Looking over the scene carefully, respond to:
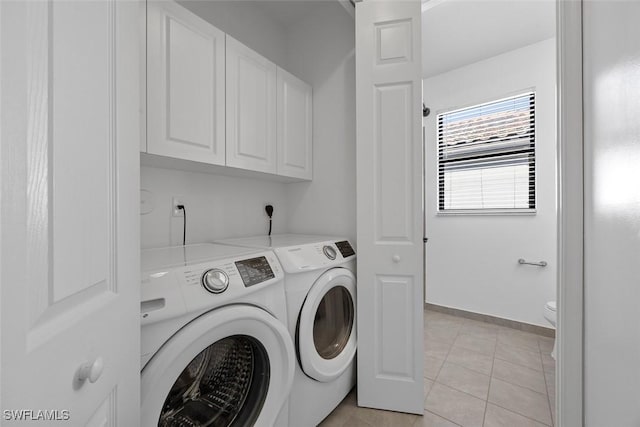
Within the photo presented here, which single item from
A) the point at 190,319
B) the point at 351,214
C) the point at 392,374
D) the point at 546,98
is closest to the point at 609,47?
the point at 190,319

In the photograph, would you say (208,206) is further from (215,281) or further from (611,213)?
(611,213)

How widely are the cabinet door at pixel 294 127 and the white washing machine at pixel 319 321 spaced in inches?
24.3

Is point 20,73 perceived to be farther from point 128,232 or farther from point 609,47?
point 609,47

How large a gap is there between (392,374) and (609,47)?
1.58m

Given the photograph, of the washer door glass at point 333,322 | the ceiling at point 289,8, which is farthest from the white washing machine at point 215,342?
the ceiling at point 289,8

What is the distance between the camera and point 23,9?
299mm

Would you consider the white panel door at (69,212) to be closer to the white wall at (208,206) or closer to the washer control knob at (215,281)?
the washer control knob at (215,281)

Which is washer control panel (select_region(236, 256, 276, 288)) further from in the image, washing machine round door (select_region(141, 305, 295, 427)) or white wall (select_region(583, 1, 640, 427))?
white wall (select_region(583, 1, 640, 427))

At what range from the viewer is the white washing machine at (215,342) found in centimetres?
74

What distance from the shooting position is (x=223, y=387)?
40.3 inches

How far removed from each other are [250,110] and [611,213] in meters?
1.53

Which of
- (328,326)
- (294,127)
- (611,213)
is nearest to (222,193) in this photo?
(294,127)

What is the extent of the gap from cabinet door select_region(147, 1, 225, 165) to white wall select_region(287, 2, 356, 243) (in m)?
0.79

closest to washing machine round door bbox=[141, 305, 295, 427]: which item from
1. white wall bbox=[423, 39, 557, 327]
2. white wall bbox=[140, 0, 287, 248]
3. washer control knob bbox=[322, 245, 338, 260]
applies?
washer control knob bbox=[322, 245, 338, 260]
